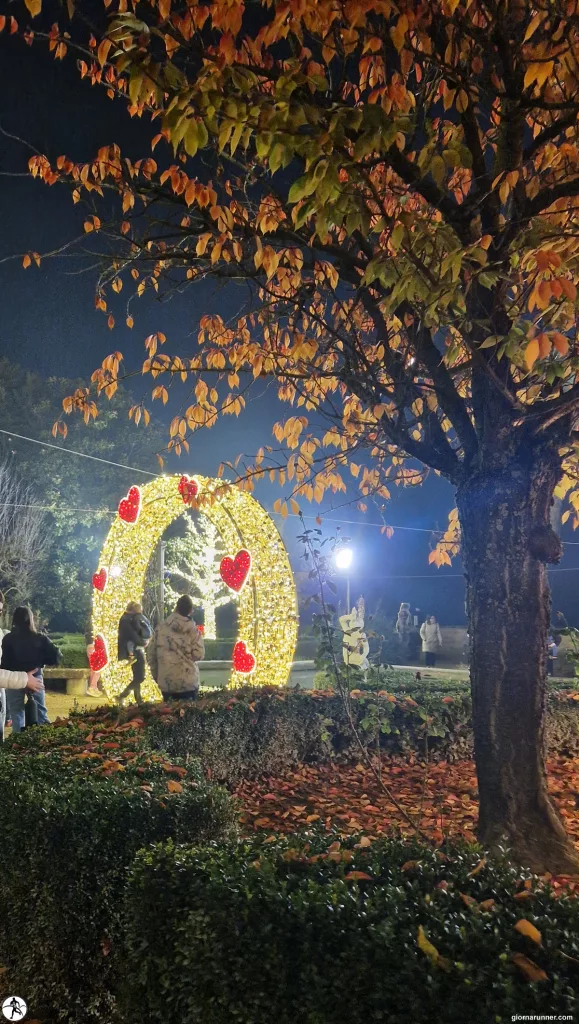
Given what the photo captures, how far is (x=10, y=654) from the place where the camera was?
8.53 m

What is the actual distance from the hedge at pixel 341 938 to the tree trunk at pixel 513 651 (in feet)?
6.51

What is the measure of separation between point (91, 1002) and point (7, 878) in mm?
804

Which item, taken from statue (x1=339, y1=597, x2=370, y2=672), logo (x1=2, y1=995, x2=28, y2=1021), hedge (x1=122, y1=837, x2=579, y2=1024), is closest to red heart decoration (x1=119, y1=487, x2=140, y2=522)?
statue (x1=339, y1=597, x2=370, y2=672)

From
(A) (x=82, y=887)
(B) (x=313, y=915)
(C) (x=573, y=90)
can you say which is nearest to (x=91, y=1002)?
(A) (x=82, y=887)

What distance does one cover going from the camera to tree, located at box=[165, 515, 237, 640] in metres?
22.5

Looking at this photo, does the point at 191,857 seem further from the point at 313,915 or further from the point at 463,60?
the point at 463,60

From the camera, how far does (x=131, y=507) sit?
1130cm

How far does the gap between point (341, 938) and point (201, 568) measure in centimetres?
2166

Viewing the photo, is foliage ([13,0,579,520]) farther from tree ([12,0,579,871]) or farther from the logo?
the logo

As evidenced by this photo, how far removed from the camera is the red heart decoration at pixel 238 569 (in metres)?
10.5

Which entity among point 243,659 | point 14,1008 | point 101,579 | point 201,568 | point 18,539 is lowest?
point 14,1008

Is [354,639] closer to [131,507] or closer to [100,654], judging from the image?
[131,507]

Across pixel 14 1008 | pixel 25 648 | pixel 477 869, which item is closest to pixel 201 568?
pixel 25 648

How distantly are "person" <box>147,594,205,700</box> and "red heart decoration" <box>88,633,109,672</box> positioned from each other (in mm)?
2946
